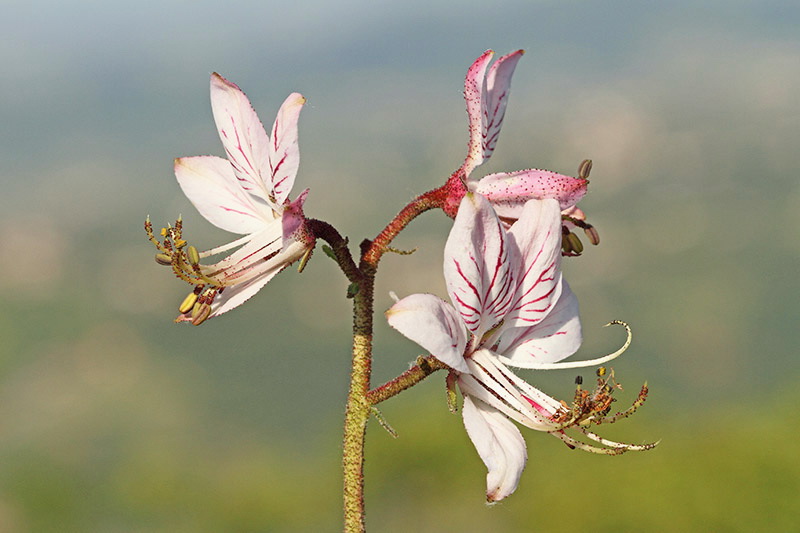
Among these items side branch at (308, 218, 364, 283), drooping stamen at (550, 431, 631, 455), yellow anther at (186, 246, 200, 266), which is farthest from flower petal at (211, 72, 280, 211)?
drooping stamen at (550, 431, 631, 455)

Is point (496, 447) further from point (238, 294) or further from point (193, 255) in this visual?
point (193, 255)

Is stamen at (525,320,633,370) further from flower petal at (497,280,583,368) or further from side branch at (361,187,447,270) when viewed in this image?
side branch at (361,187,447,270)

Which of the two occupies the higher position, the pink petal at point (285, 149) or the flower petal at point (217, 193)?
the pink petal at point (285, 149)

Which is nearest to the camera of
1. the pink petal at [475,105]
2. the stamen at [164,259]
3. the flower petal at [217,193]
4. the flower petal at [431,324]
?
the flower petal at [431,324]

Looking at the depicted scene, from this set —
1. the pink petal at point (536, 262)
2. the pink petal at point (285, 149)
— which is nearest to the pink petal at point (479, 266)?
the pink petal at point (536, 262)

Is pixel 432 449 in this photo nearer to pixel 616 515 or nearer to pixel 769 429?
pixel 616 515

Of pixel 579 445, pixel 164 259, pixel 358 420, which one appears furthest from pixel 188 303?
pixel 579 445

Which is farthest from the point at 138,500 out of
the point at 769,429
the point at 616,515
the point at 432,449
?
the point at 769,429

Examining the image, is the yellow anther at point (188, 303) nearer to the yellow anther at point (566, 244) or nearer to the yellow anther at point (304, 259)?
the yellow anther at point (304, 259)

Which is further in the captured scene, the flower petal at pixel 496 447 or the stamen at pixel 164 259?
the stamen at pixel 164 259
